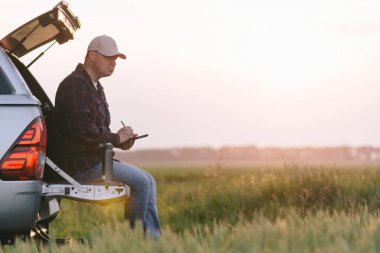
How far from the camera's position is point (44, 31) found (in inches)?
313

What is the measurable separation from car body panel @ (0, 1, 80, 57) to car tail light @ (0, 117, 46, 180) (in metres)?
1.40

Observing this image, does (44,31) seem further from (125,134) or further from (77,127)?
(125,134)

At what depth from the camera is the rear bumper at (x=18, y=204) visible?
6.43 m

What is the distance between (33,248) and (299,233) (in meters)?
1.65

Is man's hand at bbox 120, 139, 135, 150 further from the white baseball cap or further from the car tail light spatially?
the car tail light

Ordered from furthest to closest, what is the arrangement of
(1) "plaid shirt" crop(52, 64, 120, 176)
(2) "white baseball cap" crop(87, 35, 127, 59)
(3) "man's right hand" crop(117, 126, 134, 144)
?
(2) "white baseball cap" crop(87, 35, 127, 59) < (3) "man's right hand" crop(117, 126, 134, 144) < (1) "plaid shirt" crop(52, 64, 120, 176)

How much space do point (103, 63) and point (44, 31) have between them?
0.76 metres

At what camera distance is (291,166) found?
42.1ft

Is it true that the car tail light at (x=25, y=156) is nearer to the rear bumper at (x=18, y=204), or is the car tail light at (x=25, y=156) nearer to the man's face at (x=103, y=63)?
the rear bumper at (x=18, y=204)

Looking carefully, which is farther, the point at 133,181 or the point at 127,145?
the point at 127,145

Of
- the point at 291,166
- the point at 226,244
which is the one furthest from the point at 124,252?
the point at 291,166

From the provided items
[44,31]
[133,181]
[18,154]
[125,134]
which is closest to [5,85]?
[18,154]

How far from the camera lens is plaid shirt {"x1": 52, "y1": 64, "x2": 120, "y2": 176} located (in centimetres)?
713

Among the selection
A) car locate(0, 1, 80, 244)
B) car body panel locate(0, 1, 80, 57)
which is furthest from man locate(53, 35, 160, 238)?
car locate(0, 1, 80, 244)
